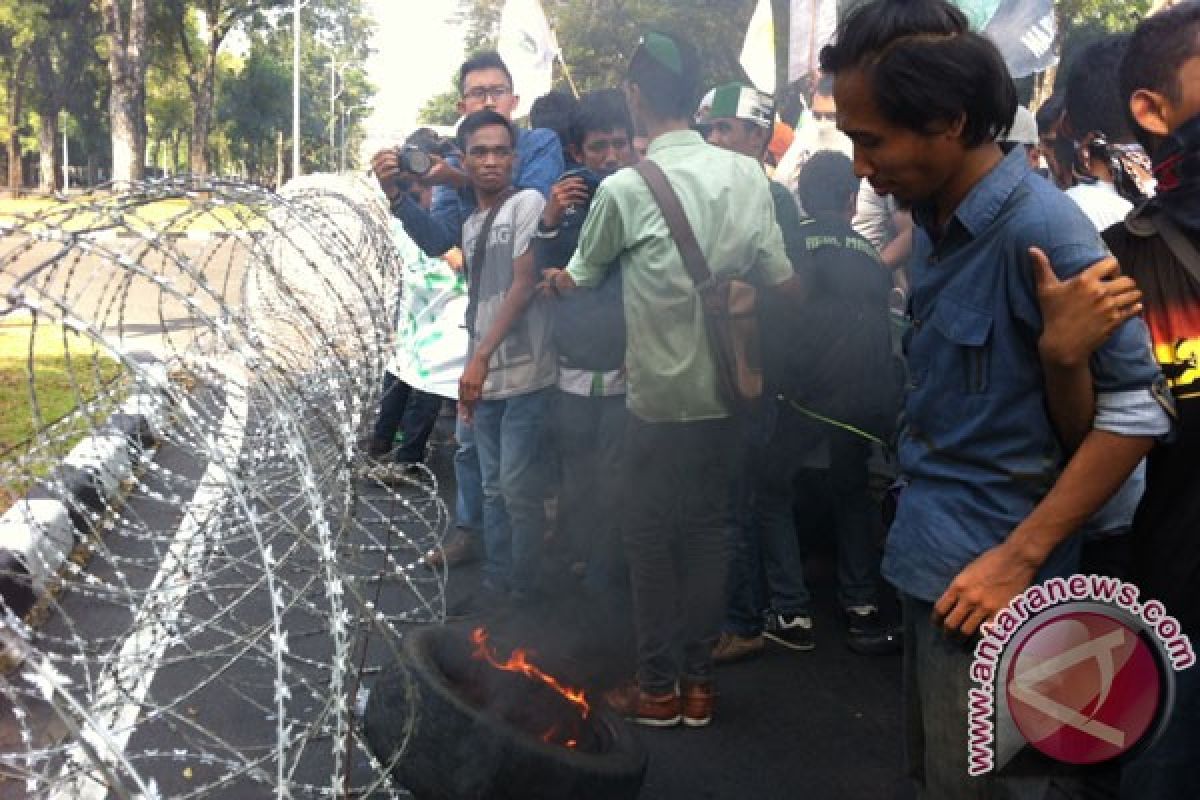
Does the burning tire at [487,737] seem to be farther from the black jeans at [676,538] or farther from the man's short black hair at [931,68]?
the man's short black hair at [931,68]

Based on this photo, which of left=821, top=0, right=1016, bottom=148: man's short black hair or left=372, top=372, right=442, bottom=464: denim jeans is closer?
left=821, top=0, right=1016, bottom=148: man's short black hair

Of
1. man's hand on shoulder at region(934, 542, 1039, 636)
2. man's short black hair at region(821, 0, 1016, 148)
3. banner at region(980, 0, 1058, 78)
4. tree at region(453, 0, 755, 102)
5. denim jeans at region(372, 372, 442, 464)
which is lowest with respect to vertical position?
denim jeans at region(372, 372, 442, 464)

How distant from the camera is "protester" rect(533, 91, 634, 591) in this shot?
3.91m

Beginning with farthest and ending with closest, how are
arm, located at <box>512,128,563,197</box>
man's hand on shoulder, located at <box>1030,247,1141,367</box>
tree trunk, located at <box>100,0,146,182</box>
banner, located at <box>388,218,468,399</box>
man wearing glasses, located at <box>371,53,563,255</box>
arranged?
tree trunk, located at <box>100,0,146,182</box>
banner, located at <box>388,218,468,399</box>
arm, located at <box>512,128,563,197</box>
man wearing glasses, located at <box>371,53,563,255</box>
man's hand on shoulder, located at <box>1030,247,1141,367</box>

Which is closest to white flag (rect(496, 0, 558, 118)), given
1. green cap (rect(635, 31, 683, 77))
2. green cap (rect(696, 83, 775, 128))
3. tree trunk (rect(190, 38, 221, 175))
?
green cap (rect(696, 83, 775, 128))

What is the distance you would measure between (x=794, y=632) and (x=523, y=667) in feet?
5.55

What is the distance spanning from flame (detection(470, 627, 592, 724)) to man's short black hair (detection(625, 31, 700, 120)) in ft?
5.83

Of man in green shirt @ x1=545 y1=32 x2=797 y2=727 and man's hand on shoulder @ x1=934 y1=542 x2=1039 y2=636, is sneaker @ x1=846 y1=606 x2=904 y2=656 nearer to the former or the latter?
man in green shirt @ x1=545 y1=32 x2=797 y2=727

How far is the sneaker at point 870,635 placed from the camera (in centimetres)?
434

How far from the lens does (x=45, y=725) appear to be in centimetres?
357

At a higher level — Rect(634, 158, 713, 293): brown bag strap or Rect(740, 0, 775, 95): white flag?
Rect(740, 0, 775, 95): white flag

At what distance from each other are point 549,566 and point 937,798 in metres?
2.72

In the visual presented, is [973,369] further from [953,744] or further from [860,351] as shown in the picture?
[860,351]

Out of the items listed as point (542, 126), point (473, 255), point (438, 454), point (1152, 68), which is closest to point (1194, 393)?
point (1152, 68)
